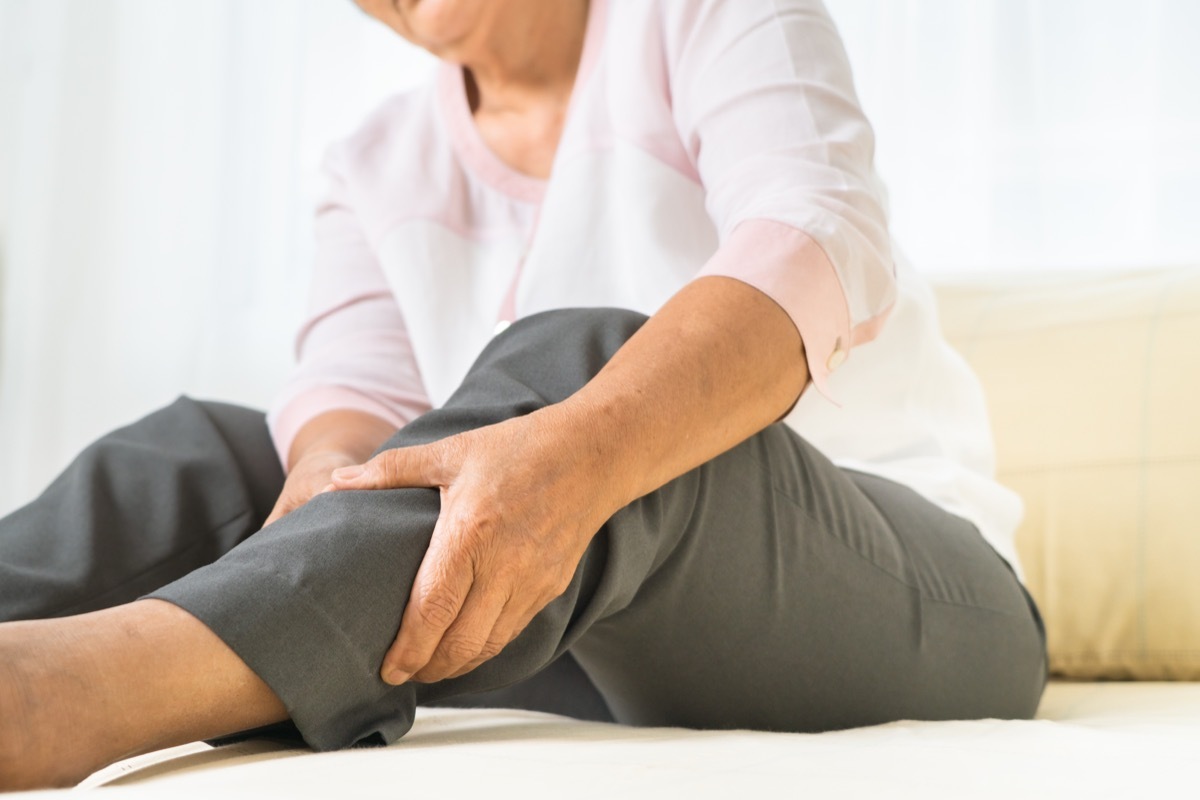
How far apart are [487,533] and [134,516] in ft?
1.25

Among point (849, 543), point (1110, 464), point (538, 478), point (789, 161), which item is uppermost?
point (789, 161)

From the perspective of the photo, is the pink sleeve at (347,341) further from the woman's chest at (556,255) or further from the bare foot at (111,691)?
the bare foot at (111,691)

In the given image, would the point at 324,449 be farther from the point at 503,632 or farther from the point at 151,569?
the point at 503,632

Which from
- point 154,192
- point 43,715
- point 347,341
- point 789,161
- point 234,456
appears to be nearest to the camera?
point 43,715

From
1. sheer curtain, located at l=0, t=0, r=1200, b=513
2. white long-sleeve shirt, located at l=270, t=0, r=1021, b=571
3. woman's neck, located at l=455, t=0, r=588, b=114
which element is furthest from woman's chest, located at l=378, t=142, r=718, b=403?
sheer curtain, located at l=0, t=0, r=1200, b=513

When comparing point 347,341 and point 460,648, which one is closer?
point 460,648

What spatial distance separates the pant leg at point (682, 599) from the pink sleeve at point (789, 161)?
87mm

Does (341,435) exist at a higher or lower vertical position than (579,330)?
lower

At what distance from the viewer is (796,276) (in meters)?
0.78

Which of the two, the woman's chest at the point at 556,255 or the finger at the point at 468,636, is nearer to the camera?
the finger at the point at 468,636

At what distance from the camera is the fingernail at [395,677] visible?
597 mm

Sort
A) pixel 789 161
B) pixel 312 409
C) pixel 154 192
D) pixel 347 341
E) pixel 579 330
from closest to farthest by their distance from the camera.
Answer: pixel 579 330 → pixel 789 161 → pixel 312 409 → pixel 347 341 → pixel 154 192

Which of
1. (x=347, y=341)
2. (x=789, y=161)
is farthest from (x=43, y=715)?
(x=347, y=341)

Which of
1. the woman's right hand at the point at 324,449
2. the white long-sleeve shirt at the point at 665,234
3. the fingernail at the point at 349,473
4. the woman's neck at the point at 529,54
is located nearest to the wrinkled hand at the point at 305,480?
the woman's right hand at the point at 324,449
